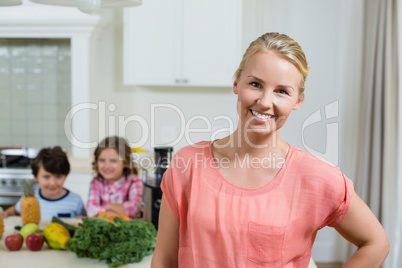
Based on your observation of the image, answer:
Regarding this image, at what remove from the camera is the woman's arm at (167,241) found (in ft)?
3.38

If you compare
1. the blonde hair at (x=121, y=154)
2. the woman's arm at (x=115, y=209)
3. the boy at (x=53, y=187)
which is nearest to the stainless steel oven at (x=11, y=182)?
the boy at (x=53, y=187)

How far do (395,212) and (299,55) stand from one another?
212 centimetres

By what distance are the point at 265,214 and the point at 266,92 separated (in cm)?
24

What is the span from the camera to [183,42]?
3.45 metres

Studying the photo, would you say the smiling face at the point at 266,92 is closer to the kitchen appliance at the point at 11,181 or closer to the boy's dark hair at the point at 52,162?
the boy's dark hair at the point at 52,162

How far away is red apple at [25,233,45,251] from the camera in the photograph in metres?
1.62

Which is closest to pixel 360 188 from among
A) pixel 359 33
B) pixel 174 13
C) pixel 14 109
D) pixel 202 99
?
pixel 359 33

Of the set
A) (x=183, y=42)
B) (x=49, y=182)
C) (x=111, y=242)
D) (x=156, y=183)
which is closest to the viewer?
(x=111, y=242)

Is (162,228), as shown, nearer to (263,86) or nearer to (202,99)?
(263,86)

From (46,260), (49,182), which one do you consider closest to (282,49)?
(46,260)

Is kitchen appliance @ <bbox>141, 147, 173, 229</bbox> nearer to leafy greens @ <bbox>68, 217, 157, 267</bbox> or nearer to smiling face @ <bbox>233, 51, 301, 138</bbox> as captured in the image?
leafy greens @ <bbox>68, 217, 157, 267</bbox>

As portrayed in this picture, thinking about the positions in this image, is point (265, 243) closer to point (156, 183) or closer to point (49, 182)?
point (156, 183)

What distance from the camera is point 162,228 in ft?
3.42

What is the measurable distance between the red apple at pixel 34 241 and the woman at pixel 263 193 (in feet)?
2.56
